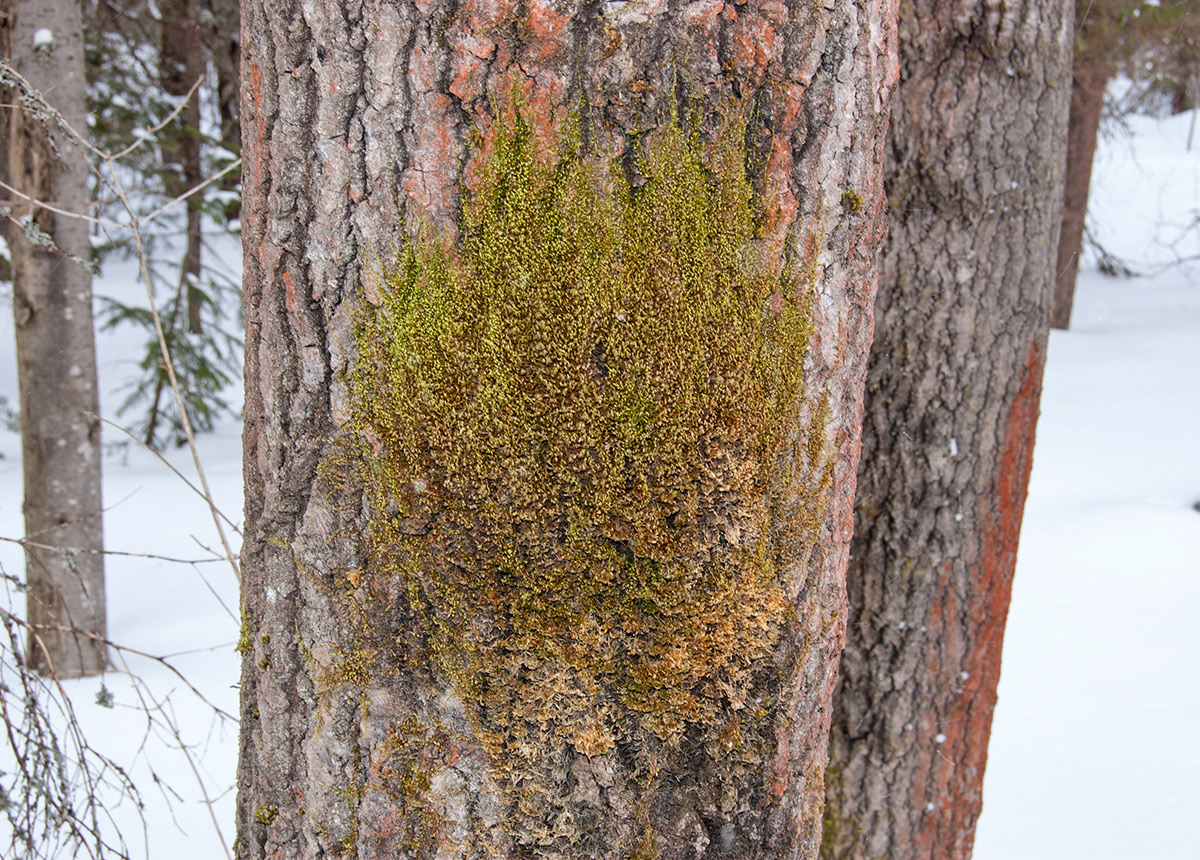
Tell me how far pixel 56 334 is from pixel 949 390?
393cm

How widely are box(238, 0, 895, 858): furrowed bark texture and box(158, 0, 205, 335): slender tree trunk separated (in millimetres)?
6135

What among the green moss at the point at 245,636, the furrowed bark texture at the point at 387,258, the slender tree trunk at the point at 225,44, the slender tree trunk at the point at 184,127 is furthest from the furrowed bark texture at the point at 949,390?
the slender tree trunk at the point at 225,44

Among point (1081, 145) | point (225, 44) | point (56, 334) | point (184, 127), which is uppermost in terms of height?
point (1081, 145)

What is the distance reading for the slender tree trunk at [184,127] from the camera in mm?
7282

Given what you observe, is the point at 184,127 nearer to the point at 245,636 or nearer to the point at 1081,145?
the point at 245,636

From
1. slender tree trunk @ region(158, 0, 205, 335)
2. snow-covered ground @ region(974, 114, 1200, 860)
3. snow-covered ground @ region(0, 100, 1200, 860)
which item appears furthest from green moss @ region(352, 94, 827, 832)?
slender tree trunk @ region(158, 0, 205, 335)

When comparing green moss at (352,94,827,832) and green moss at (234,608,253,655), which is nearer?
green moss at (352,94,827,832)

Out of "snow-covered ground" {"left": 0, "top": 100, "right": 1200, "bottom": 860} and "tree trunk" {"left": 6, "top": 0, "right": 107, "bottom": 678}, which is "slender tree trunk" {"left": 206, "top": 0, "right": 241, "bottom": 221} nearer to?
"snow-covered ground" {"left": 0, "top": 100, "right": 1200, "bottom": 860}

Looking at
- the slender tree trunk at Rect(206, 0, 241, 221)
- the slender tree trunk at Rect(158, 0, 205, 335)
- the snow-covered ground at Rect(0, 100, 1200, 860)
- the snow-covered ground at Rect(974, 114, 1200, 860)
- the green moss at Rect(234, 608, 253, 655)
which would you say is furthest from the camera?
the slender tree trunk at Rect(206, 0, 241, 221)

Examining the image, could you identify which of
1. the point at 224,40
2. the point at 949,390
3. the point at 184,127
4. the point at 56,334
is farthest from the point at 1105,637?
the point at 224,40

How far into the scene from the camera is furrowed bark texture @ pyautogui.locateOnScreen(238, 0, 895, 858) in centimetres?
90

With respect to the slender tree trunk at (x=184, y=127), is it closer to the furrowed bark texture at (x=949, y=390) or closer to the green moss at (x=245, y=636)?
the furrowed bark texture at (x=949, y=390)

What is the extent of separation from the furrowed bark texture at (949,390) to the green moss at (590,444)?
4.71 ft

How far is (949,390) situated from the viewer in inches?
91.4
